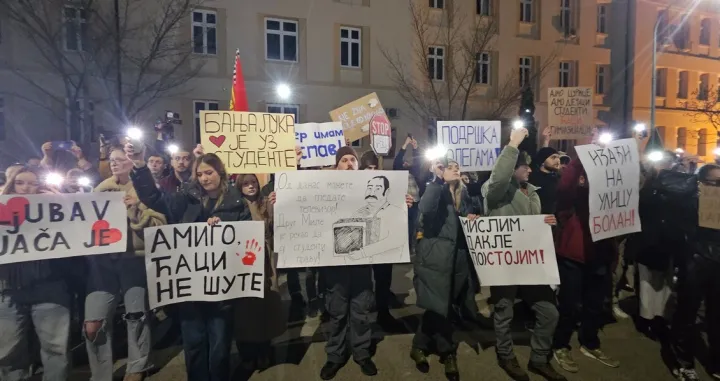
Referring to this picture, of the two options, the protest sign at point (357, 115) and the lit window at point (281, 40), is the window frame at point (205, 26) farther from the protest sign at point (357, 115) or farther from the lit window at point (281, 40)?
the protest sign at point (357, 115)

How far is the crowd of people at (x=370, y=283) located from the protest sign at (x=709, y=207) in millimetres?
86

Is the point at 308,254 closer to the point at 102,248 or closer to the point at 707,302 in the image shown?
the point at 102,248

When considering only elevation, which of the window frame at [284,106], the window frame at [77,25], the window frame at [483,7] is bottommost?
the window frame at [284,106]

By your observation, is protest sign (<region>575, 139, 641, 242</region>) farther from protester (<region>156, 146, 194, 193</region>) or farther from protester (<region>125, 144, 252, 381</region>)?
protester (<region>156, 146, 194, 193</region>)

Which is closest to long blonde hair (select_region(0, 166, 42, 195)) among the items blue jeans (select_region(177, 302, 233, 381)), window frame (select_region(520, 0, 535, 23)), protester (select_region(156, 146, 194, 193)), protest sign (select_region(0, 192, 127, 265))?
protest sign (select_region(0, 192, 127, 265))

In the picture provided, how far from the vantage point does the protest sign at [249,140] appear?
481 cm

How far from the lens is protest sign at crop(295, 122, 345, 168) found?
6434 millimetres

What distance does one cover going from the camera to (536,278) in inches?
163

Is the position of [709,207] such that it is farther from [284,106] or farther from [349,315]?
[284,106]

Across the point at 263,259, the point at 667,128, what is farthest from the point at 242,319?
the point at 667,128

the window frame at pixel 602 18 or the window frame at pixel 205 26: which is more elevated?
the window frame at pixel 602 18

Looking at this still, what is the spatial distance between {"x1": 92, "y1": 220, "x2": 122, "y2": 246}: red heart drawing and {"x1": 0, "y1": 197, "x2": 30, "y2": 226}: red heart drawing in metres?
0.48

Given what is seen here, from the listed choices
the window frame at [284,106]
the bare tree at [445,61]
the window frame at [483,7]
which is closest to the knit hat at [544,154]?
the bare tree at [445,61]

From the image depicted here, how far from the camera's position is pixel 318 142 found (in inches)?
255
